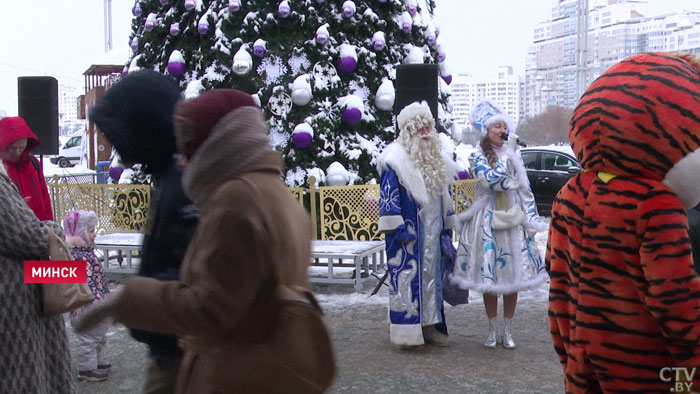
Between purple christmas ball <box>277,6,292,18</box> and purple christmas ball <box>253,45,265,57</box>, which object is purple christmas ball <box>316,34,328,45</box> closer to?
purple christmas ball <box>277,6,292,18</box>

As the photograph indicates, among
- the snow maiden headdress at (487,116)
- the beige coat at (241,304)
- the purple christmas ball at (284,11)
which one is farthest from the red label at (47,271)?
the purple christmas ball at (284,11)

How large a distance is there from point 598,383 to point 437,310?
3.31m

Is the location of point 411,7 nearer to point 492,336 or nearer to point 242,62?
point 242,62

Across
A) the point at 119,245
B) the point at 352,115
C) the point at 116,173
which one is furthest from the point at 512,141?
the point at 116,173

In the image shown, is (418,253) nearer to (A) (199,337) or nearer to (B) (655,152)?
(B) (655,152)

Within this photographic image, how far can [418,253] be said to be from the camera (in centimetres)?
602

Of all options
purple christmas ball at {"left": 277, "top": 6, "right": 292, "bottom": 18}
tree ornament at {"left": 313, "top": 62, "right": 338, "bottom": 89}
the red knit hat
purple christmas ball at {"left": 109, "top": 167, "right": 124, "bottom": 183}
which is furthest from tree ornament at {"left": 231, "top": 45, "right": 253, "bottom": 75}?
the red knit hat

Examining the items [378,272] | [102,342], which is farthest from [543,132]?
[102,342]

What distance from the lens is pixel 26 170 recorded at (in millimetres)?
5793

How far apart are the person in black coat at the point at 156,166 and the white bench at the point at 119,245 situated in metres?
6.52

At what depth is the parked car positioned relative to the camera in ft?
51.8

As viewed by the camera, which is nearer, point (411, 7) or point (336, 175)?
point (336, 175)

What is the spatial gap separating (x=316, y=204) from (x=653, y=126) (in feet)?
22.3

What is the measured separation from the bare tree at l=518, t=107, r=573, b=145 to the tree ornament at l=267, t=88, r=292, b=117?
45.2 meters
